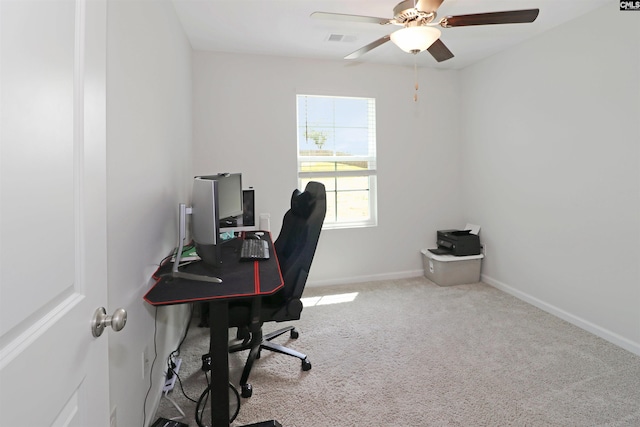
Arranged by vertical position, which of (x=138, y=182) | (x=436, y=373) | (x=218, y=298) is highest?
(x=138, y=182)

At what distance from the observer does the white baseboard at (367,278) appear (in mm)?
3639

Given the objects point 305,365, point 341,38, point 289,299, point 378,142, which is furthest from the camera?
point 378,142

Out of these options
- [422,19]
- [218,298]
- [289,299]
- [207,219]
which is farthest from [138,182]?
[422,19]

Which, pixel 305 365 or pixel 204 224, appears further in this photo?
pixel 305 365

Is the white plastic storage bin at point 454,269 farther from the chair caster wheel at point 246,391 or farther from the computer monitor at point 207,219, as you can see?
the computer monitor at point 207,219

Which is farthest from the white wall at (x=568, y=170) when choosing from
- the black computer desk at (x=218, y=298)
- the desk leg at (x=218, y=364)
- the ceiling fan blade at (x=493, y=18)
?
the desk leg at (x=218, y=364)

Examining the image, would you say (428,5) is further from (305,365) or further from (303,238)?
(305,365)

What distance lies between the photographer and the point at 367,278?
3.79 meters

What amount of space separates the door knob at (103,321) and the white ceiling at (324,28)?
2388mm

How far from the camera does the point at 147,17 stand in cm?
170

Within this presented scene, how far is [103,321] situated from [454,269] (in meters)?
3.50

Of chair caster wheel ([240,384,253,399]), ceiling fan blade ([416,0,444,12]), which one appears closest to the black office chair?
chair caster wheel ([240,384,253,399])

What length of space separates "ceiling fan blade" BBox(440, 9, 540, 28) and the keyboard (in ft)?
6.09

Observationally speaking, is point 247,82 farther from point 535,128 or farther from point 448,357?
point 448,357
